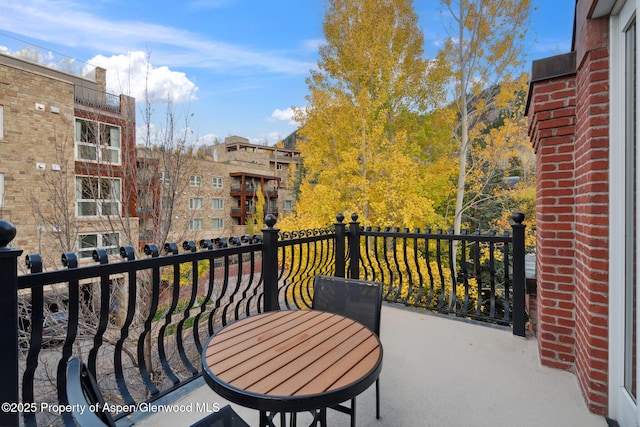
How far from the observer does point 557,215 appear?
2.28 meters

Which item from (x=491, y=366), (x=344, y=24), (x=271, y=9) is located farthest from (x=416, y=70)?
(x=491, y=366)

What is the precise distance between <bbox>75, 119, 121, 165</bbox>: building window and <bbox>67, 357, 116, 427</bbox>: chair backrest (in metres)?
7.45

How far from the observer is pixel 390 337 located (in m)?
2.89

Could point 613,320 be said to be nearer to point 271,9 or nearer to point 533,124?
point 533,124

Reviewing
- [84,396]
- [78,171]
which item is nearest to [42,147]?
[78,171]

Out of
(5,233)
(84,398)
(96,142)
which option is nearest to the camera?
(84,398)

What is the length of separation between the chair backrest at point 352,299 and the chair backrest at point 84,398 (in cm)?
139

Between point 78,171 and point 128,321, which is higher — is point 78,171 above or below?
above

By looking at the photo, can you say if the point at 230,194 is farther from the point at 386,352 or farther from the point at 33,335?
the point at 33,335

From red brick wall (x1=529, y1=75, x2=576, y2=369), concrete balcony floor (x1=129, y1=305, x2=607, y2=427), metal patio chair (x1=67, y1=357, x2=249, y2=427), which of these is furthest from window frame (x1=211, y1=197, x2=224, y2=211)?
metal patio chair (x1=67, y1=357, x2=249, y2=427)

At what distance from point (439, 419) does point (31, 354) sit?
210cm

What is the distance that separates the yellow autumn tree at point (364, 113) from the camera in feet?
27.7

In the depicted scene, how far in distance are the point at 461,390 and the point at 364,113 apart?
778cm

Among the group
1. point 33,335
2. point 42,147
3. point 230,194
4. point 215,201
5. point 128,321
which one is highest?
point 42,147
